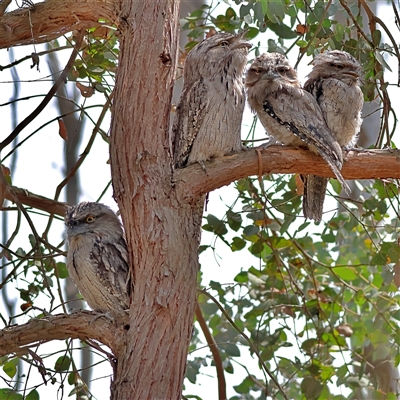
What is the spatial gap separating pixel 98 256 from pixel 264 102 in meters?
1.08

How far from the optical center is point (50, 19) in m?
3.19

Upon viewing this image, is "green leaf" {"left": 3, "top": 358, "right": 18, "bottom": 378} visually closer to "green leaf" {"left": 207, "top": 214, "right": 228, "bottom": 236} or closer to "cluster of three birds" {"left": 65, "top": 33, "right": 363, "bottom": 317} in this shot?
"cluster of three birds" {"left": 65, "top": 33, "right": 363, "bottom": 317}

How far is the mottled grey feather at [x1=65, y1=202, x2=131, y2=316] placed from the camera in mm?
3436

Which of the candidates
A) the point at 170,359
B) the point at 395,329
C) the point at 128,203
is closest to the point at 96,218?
the point at 128,203

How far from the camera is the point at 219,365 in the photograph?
3.77m

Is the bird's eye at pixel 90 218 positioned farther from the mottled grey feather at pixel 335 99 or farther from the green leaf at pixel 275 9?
the green leaf at pixel 275 9

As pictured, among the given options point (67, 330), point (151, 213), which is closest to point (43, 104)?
point (151, 213)

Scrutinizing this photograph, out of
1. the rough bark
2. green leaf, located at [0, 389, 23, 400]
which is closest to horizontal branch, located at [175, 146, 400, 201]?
the rough bark

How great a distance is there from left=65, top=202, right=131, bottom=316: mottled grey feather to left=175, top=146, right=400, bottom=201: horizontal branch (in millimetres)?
711

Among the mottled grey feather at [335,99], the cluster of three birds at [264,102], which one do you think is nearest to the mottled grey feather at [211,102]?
the cluster of three birds at [264,102]

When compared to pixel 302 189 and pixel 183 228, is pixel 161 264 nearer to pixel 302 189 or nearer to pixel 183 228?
pixel 183 228

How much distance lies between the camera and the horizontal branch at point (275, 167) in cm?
288

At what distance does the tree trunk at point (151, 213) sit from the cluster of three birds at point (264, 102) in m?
0.31

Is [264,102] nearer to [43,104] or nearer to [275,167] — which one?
[275,167]
